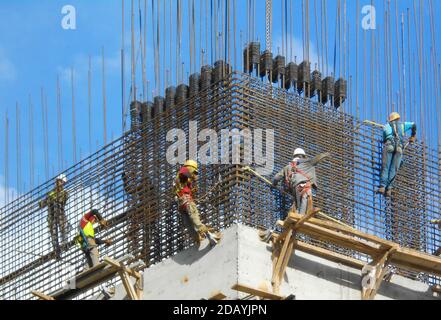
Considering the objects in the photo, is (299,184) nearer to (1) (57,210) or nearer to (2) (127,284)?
(2) (127,284)

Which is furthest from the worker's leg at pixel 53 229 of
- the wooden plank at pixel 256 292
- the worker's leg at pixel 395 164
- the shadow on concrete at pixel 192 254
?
the wooden plank at pixel 256 292

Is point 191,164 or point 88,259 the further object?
point 88,259

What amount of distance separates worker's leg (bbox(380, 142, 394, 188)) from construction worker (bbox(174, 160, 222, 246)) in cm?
584

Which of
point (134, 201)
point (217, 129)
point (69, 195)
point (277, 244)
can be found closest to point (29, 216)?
point (69, 195)

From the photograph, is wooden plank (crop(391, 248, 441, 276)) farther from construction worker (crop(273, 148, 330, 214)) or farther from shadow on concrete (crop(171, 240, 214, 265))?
shadow on concrete (crop(171, 240, 214, 265))

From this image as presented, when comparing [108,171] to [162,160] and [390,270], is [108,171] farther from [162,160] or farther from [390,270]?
[390,270]

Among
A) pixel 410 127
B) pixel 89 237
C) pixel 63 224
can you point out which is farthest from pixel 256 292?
pixel 63 224

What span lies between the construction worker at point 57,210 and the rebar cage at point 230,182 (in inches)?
7.1

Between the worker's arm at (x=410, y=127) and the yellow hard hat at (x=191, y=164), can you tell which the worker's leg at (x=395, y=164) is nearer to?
the worker's arm at (x=410, y=127)

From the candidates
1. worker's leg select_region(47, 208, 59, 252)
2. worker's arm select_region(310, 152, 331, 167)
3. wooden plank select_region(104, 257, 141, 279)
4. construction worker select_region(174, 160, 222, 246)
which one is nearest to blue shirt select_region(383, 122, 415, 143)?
worker's arm select_region(310, 152, 331, 167)

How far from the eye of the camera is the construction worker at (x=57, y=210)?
1877 inches

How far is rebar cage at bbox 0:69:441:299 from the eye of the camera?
141 ft

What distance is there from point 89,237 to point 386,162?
25.9 feet

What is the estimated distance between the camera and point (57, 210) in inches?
1897
